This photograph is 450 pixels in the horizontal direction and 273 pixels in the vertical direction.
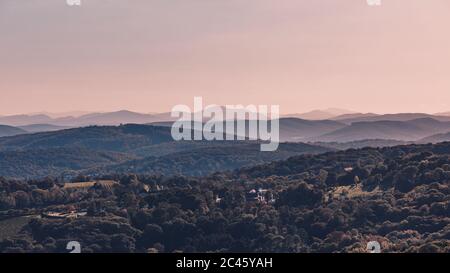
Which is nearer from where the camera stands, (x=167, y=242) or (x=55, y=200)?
(x=167, y=242)

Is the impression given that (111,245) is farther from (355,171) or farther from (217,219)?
(355,171)

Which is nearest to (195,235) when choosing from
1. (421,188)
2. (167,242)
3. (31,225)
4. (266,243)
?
(167,242)

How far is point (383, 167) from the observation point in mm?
138875

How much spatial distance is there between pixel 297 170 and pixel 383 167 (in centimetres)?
4071

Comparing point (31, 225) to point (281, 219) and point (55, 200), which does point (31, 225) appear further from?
point (281, 219)

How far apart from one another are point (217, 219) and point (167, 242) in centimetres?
938

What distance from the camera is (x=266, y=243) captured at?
337 feet

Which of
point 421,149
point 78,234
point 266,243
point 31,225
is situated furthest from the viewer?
point 421,149

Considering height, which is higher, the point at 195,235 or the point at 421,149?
the point at 421,149
